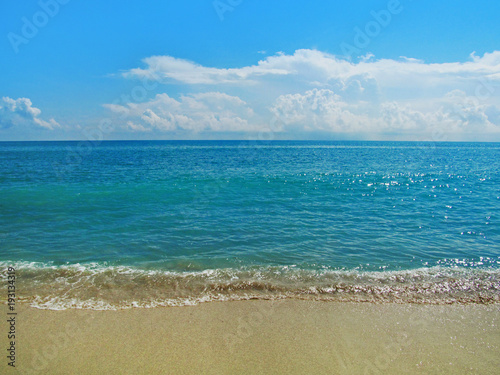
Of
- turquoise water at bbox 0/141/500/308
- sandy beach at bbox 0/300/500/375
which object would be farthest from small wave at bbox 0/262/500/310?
sandy beach at bbox 0/300/500/375

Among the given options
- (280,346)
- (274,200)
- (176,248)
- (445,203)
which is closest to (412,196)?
(445,203)


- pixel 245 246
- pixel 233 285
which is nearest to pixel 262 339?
pixel 233 285

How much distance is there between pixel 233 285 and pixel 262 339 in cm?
288

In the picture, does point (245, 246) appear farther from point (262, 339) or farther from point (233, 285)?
point (262, 339)

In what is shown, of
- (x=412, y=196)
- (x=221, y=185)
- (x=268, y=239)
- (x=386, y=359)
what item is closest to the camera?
(x=386, y=359)

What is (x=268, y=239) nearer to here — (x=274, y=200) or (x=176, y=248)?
(x=176, y=248)

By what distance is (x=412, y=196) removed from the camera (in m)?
25.8

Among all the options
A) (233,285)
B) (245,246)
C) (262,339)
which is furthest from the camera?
(245,246)

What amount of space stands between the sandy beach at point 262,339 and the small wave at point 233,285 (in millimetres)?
458

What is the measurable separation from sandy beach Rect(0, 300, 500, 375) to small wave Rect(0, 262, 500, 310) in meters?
0.46

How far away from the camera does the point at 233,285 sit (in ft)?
31.5

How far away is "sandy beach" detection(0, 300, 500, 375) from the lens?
6078 mm

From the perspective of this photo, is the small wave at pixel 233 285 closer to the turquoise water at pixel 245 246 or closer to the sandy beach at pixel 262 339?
the turquoise water at pixel 245 246

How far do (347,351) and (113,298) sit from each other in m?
6.75
